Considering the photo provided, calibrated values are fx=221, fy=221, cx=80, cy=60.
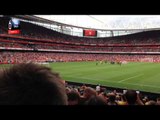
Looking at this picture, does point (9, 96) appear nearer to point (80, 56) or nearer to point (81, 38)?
point (80, 56)

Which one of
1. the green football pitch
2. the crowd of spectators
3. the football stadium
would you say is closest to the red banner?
the football stadium

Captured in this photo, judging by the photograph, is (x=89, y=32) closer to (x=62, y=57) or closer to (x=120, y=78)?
(x=62, y=57)

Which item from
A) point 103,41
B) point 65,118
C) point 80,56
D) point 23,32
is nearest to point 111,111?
point 65,118

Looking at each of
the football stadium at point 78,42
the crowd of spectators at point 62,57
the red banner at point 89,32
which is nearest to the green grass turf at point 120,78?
the football stadium at point 78,42

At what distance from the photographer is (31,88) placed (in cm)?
114

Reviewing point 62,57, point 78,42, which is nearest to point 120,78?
point 62,57

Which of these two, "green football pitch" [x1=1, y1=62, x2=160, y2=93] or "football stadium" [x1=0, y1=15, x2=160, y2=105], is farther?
"football stadium" [x1=0, y1=15, x2=160, y2=105]

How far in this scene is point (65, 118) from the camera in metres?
1.44

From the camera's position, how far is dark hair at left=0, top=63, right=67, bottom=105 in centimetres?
113

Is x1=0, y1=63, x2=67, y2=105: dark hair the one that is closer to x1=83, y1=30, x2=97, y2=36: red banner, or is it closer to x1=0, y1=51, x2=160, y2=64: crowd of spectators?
x1=0, y1=51, x2=160, y2=64: crowd of spectators

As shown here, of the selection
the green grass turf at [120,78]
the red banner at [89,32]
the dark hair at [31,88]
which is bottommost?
the green grass turf at [120,78]

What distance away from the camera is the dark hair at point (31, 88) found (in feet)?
3.70

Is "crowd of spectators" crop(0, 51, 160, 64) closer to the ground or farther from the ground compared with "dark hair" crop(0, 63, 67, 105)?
closer to the ground

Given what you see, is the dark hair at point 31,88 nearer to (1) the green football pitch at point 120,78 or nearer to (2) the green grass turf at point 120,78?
(1) the green football pitch at point 120,78
